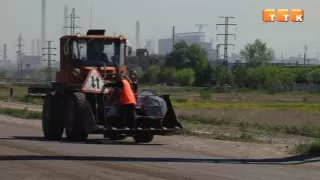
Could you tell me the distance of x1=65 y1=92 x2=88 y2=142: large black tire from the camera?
22094 mm

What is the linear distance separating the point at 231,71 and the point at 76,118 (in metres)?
115

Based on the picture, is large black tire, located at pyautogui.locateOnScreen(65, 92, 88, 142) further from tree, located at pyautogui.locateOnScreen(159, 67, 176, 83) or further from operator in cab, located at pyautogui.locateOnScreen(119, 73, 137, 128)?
tree, located at pyautogui.locateOnScreen(159, 67, 176, 83)

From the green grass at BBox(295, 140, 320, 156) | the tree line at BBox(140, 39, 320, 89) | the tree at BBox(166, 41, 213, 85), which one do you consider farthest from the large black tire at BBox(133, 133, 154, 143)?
the tree at BBox(166, 41, 213, 85)

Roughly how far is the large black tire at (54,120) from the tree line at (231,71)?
329ft

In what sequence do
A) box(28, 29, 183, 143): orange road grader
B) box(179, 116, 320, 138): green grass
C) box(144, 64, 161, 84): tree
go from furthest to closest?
box(144, 64, 161, 84): tree < box(179, 116, 320, 138): green grass < box(28, 29, 183, 143): orange road grader

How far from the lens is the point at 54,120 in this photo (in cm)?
2445

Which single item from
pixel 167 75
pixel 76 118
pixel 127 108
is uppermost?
pixel 127 108

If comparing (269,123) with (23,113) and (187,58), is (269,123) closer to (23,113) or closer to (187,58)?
(23,113)

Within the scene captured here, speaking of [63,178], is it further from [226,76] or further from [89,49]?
[226,76]

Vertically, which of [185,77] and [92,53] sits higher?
[92,53]

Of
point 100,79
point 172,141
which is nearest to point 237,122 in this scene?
point 172,141

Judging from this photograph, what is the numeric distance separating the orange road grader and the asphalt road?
83cm

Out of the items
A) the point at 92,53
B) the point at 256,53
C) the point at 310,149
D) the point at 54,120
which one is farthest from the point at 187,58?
the point at 310,149

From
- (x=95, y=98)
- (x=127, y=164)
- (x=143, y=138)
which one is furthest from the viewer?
(x=143, y=138)
